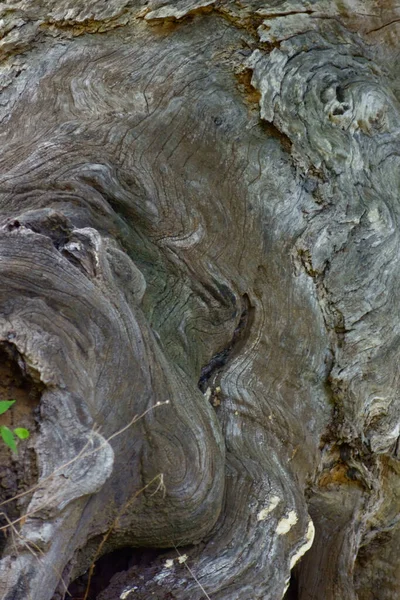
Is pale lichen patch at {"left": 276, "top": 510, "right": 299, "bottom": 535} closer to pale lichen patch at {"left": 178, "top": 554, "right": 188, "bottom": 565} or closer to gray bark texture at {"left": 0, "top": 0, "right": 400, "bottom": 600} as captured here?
gray bark texture at {"left": 0, "top": 0, "right": 400, "bottom": 600}

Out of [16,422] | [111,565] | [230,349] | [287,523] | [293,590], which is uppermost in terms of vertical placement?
[16,422]

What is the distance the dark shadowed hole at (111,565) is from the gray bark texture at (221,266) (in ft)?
0.08

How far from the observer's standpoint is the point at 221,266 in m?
2.85

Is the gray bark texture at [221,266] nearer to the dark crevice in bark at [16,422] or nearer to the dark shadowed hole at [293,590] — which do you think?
the dark shadowed hole at [293,590]

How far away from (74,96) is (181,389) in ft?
4.53

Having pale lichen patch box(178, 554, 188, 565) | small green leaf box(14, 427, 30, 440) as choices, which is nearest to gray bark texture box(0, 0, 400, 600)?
pale lichen patch box(178, 554, 188, 565)

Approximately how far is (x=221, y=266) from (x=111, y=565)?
1201mm

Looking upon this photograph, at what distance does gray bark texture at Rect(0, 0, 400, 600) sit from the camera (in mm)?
2217

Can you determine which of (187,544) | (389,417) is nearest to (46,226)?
(187,544)

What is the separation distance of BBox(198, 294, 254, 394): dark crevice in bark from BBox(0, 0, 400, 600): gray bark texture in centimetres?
1

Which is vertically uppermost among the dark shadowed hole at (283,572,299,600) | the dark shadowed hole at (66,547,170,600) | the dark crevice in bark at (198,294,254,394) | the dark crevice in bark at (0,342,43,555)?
the dark crevice in bark at (0,342,43,555)

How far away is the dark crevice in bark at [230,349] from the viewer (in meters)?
2.75

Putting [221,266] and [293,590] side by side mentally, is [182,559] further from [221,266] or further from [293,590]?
[221,266]

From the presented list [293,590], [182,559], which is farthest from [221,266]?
[293,590]
